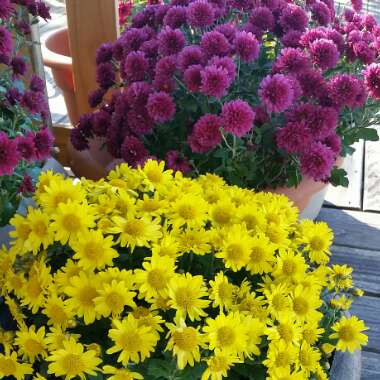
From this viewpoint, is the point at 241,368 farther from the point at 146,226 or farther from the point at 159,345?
the point at 146,226

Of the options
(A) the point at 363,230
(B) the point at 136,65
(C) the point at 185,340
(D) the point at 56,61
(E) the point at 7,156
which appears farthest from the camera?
(D) the point at 56,61

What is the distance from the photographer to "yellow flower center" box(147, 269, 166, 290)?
25.5 inches

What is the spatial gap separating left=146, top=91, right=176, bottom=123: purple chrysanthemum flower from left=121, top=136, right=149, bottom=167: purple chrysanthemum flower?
8cm

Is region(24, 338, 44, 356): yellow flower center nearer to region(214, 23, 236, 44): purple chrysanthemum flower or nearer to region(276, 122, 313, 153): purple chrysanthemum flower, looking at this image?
region(276, 122, 313, 153): purple chrysanthemum flower

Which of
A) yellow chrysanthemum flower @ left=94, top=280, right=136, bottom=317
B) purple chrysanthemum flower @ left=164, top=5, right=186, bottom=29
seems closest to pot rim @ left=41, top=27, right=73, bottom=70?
purple chrysanthemum flower @ left=164, top=5, right=186, bottom=29

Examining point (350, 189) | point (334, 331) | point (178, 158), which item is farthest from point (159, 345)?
point (350, 189)

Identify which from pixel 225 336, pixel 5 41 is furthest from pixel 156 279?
pixel 5 41

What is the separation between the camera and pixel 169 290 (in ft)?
2.11

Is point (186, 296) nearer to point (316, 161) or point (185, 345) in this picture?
point (185, 345)

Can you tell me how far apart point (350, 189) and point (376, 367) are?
674mm

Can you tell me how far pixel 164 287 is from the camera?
650 mm

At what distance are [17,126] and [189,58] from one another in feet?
1.20

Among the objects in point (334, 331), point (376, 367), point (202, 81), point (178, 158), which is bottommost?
point (376, 367)

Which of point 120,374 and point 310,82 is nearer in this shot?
point 120,374
